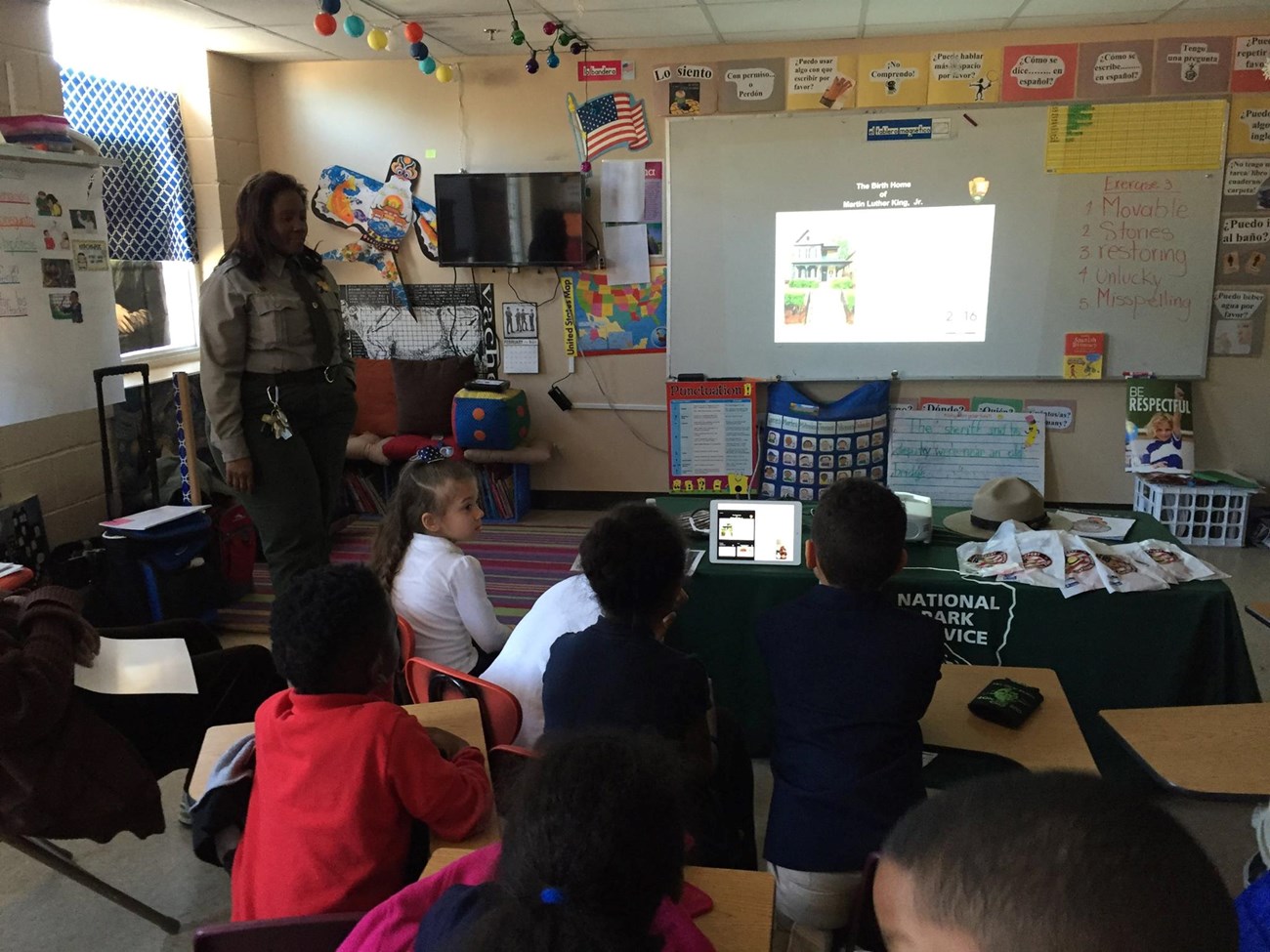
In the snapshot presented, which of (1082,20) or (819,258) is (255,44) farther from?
(1082,20)

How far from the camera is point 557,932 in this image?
0.69 metres

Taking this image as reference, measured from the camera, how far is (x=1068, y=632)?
7.27ft

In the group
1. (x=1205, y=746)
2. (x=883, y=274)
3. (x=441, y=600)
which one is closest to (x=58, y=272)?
(x=441, y=600)

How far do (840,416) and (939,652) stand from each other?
10.2 feet

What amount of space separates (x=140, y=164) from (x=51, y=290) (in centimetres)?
A: 130

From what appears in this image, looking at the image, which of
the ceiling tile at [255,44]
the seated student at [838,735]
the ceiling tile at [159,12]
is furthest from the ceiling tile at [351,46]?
the seated student at [838,735]

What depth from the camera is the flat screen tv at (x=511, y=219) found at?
14.8ft

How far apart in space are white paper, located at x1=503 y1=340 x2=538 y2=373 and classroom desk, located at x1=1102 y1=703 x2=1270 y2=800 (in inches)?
146

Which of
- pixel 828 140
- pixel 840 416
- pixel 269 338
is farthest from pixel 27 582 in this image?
pixel 828 140

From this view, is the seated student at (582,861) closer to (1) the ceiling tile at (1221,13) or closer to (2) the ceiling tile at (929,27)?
(2) the ceiling tile at (929,27)

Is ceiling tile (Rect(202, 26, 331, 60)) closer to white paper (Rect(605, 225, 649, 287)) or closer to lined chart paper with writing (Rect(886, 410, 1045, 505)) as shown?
white paper (Rect(605, 225, 649, 287))

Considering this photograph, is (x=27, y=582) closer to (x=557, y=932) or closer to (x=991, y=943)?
(x=557, y=932)

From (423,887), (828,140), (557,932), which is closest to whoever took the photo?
(557,932)

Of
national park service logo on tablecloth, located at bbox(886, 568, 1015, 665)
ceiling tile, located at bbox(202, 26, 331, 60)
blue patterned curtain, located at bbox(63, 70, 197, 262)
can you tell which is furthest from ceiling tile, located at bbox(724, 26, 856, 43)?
national park service logo on tablecloth, located at bbox(886, 568, 1015, 665)
